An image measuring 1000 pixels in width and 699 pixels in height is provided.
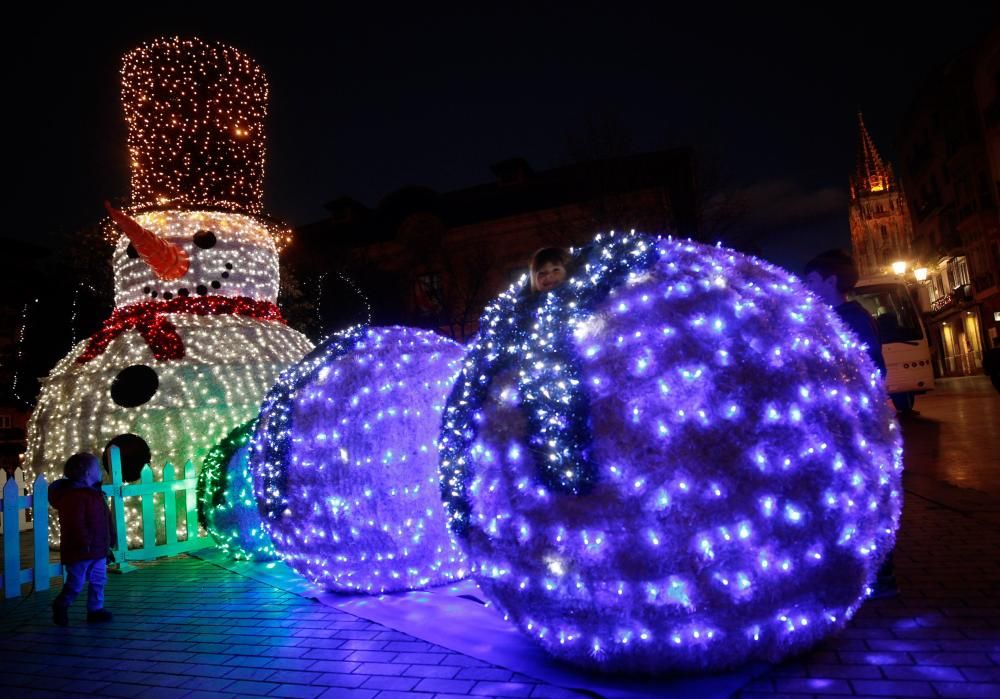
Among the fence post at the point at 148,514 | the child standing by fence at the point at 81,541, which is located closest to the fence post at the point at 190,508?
the fence post at the point at 148,514

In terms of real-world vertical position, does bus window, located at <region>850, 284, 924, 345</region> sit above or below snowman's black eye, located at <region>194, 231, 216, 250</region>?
below

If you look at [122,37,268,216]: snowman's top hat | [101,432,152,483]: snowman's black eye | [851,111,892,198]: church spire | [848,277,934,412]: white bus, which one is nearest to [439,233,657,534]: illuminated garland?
[101,432,152,483]: snowman's black eye

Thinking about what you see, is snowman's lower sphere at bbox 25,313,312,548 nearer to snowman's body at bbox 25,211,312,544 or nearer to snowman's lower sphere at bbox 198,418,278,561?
snowman's body at bbox 25,211,312,544

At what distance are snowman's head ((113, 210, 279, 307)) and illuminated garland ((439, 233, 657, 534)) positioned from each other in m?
5.97

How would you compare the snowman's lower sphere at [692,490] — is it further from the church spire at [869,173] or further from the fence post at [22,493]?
the church spire at [869,173]

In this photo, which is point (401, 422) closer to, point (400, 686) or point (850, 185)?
point (400, 686)

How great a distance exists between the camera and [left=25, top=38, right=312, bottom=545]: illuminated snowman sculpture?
8.34 m

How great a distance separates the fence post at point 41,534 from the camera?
6980 millimetres

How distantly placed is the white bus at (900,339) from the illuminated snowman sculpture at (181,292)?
15817 millimetres

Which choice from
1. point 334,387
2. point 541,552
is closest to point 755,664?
point 541,552

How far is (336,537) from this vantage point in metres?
5.32

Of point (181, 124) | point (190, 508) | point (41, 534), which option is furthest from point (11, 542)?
point (181, 124)

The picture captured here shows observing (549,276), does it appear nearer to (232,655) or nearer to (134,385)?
(232,655)

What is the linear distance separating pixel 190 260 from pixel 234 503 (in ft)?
11.6
